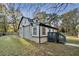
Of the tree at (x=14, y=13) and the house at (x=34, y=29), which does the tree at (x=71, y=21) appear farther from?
the tree at (x=14, y=13)

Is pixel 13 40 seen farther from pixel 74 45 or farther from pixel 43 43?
pixel 74 45

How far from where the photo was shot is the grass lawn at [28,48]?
2.59 meters

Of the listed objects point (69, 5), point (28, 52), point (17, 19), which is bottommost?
point (28, 52)

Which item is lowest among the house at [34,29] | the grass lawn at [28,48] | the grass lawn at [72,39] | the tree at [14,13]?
the grass lawn at [28,48]

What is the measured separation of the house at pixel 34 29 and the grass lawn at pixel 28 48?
73mm

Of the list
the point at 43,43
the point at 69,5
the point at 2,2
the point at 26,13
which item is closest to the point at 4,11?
the point at 2,2

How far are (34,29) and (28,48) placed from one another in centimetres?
25

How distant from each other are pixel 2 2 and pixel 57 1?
69cm

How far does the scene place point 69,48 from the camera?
8.55 ft

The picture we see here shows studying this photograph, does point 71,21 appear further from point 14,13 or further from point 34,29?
point 14,13

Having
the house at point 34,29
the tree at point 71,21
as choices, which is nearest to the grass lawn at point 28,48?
the house at point 34,29

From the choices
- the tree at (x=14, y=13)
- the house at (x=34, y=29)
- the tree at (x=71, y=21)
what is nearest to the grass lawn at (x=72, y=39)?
the tree at (x=71, y=21)

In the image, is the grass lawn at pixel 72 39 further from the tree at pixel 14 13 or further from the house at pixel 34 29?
the tree at pixel 14 13

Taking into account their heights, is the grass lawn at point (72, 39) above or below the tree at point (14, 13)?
below
